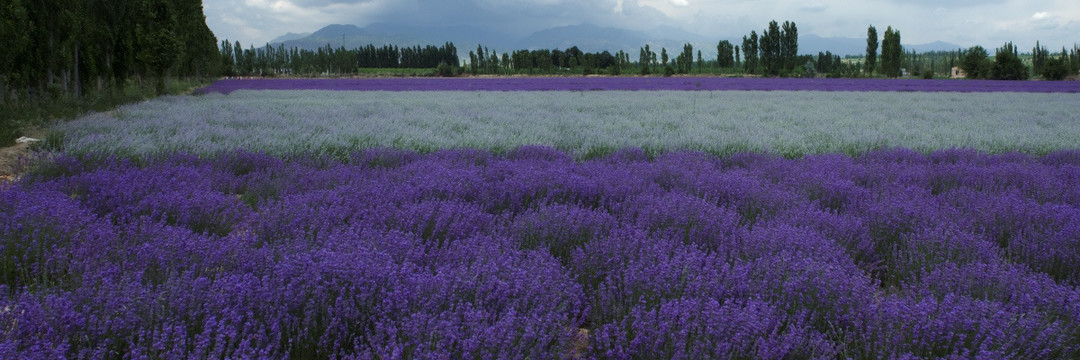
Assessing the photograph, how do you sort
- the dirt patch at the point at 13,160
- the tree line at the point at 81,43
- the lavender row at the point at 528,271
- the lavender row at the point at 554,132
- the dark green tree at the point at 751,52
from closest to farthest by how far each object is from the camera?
1. the lavender row at the point at 528,271
2. the dirt patch at the point at 13,160
3. the lavender row at the point at 554,132
4. the tree line at the point at 81,43
5. the dark green tree at the point at 751,52

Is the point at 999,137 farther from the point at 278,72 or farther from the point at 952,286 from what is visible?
the point at 278,72

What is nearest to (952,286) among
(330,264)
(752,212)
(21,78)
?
(752,212)

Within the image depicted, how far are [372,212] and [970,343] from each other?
259 cm

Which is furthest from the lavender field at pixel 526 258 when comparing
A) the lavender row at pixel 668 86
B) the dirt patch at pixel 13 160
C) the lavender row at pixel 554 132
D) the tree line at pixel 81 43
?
the lavender row at pixel 668 86

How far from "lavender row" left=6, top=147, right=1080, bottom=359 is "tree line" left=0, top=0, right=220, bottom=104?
11030 millimetres

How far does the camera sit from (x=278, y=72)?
7106 cm

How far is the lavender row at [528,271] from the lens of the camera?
171cm

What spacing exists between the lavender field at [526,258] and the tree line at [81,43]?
29.0 feet

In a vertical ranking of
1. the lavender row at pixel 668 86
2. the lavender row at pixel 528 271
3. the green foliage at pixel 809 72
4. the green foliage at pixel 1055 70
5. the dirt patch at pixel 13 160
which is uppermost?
the green foliage at pixel 809 72

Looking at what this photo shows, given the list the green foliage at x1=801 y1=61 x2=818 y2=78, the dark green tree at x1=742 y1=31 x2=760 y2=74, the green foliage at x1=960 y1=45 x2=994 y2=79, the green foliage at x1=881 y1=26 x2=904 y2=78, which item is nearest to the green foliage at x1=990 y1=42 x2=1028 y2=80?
the green foliage at x1=960 y1=45 x2=994 y2=79

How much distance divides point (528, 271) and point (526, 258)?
463mm

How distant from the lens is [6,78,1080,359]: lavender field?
5.68ft

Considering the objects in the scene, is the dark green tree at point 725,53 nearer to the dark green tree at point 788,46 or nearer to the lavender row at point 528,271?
the dark green tree at point 788,46

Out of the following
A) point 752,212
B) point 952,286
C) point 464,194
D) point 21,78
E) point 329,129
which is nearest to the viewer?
point 952,286
